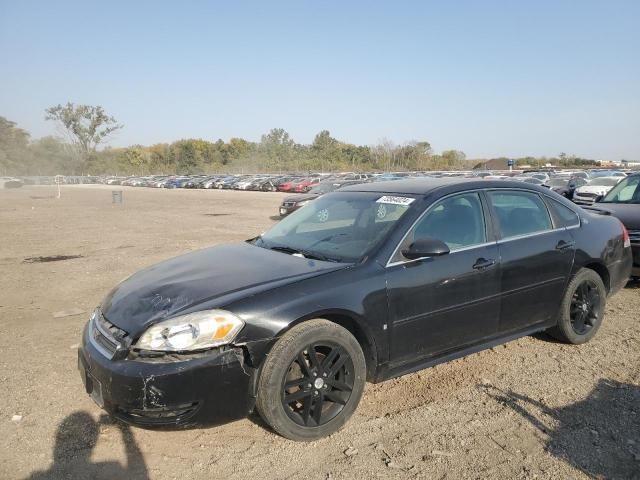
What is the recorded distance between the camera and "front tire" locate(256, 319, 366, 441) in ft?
9.21

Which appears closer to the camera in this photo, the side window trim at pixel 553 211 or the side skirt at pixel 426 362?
the side skirt at pixel 426 362

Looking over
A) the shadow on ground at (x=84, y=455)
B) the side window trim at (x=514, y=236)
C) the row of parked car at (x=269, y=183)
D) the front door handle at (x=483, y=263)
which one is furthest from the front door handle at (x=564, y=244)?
the row of parked car at (x=269, y=183)

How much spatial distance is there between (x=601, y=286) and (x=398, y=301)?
2488 millimetres

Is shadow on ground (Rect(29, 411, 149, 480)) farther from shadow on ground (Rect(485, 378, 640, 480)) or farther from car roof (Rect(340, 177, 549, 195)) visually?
car roof (Rect(340, 177, 549, 195))

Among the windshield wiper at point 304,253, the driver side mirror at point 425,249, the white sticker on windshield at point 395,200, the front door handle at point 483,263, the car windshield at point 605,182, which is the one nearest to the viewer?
the driver side mirror at point 425,249

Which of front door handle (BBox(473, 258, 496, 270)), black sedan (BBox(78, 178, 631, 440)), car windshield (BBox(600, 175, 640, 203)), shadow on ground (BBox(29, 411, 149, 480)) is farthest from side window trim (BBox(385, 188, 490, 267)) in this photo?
car windshield (BBox(600, 175, 640, 203))

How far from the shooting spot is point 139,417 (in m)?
2.68

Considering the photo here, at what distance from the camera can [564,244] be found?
4.27 m

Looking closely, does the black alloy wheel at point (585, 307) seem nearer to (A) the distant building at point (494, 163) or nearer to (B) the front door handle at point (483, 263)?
(B) the front door handle at point (483, 263)

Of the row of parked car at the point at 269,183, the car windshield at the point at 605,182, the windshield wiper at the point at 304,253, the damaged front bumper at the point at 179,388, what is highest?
the car windshield at the point at 605,182

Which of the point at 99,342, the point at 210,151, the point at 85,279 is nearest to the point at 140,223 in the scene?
the point at 85,279

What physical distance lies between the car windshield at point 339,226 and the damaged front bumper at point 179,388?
3.56ft

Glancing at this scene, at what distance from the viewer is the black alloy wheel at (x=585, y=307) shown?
4430 millimetres

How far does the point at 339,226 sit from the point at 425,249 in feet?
3.00
